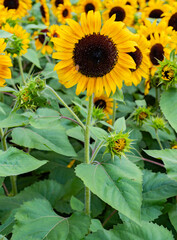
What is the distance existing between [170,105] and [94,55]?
1.18 ft

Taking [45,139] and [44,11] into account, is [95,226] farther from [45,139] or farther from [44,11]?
[44,11]

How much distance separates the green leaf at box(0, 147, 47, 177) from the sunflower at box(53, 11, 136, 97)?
289 millimetres

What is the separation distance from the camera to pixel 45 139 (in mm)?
1210

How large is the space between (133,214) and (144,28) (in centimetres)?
127

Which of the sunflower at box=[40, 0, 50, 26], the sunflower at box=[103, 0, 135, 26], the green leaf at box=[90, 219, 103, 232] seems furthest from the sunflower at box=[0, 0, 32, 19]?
the green leaf at box=[90, 219, 103, 232]

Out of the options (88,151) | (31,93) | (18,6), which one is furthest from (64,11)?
(88,151)

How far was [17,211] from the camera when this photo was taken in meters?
1.10

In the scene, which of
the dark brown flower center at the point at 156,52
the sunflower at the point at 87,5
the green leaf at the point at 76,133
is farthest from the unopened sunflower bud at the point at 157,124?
the sunflower at the point at 87,5

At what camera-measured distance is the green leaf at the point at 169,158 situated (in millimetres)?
1005

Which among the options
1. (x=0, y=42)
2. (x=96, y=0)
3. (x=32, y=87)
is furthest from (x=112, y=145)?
(x=96, y=0)

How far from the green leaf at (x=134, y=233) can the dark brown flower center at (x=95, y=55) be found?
1.72ft

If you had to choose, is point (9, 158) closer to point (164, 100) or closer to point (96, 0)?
point (164, 100)

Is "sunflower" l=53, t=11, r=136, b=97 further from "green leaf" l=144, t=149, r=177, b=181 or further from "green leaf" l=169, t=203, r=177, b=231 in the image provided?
"green leaf" l=169, t=203, r=177, b=231

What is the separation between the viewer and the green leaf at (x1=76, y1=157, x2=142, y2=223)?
2.77ft
